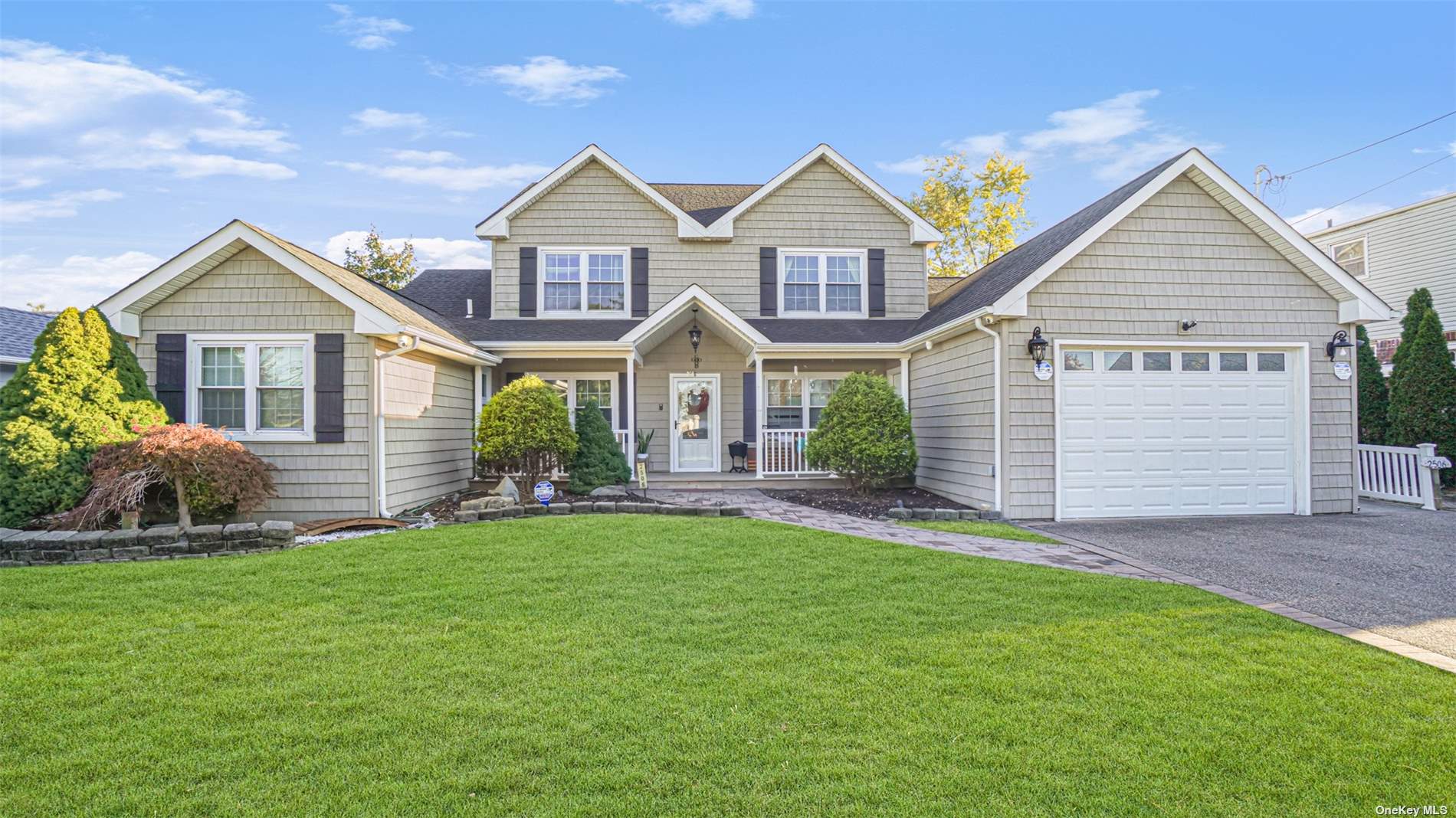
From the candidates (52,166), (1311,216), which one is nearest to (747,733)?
(52,166)

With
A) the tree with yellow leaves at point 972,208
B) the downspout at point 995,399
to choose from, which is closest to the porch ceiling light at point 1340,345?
the downspout at point 995,399

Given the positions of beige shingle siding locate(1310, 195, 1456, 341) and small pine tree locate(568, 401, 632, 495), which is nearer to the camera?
small pine tree locate(568, 401, 632, 495)

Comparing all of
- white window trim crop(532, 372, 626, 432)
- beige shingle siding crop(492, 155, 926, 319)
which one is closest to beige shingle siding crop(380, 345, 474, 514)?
white window trim crop(532, 372, 626, 432)

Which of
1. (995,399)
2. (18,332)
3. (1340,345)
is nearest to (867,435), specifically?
(995,399)

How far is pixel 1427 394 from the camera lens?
13016 millimetres

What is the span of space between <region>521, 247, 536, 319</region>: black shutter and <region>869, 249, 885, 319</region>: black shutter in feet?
22.1

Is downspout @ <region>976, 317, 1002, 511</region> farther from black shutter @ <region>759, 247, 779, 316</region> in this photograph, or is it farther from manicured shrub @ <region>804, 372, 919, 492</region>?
black shutter @ <region>759, 247, 779, 316</region>

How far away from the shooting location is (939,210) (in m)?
27.6

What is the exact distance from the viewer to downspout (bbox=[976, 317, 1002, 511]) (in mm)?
9781

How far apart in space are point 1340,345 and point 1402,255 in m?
11.4

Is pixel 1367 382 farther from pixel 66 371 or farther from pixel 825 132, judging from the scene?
pixel 66 371

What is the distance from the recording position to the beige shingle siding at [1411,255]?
16.7m

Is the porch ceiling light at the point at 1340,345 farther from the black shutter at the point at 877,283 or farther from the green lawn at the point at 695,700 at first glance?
the green lawn at the point at 695,700

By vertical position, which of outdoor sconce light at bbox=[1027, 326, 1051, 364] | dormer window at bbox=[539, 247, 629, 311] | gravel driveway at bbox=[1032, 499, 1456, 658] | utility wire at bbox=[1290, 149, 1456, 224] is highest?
utility wire at bbox=[1290, 149, 1456, 224]
